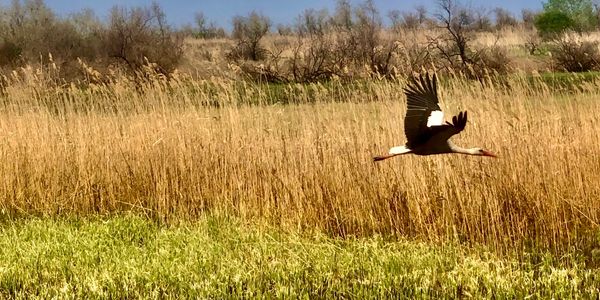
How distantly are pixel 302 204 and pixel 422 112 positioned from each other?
2.61 m

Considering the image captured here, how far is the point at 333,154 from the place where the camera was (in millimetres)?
5219

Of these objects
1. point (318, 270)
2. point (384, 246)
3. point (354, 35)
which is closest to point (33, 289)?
point (318, 270)

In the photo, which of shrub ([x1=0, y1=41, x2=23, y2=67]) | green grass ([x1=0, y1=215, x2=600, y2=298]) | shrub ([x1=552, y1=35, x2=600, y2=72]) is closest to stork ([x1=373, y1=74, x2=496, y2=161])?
green grass ([x1=0, y1=215, x2=600, y2=298])

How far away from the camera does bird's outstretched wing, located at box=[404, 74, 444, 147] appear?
7.88 ft

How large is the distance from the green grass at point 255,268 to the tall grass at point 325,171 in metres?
0.32

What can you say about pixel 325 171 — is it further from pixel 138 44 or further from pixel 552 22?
pixel 552 22

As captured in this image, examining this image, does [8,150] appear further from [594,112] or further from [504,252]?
[594,112]

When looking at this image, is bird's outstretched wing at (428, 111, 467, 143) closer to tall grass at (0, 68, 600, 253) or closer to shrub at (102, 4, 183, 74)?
tall grass at (0, 68, 600, 253)

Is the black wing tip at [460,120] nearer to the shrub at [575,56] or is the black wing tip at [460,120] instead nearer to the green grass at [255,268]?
the green grass at [255,268]

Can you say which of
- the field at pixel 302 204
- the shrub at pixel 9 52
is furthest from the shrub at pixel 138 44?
the field at pixel 302 204

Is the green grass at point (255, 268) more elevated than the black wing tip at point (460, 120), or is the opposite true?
the black wing tip at point (460, 120)

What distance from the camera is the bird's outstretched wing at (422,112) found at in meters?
2.40

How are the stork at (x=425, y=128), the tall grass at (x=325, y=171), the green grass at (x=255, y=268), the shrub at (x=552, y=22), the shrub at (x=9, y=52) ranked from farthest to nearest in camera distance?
1. the shrub at (x=552, y=22)
2. the shrub at (x=9, y=52)
3. the tall grass at (x=325, y=171)
4. the green grass at (x=255, y=268)
5. the stork at (x=425, y=128)

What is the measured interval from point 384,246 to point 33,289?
219 cm
